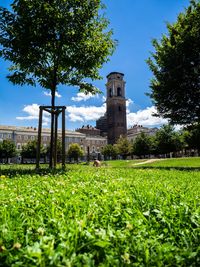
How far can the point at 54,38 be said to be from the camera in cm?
1241

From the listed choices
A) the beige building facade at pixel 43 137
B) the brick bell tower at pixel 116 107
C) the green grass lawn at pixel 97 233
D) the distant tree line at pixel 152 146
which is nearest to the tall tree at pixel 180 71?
the green grass lawn at pixel 97 233

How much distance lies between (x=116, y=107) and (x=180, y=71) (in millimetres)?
128584

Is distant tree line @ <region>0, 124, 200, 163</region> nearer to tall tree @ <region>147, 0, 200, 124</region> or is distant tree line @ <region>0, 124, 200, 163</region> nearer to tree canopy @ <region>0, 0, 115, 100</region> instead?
tall tree @ <region>147, 0, 200, 124</region>

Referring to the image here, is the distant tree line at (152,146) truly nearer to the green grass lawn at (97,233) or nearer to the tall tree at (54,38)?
the tall tree at (54,38)

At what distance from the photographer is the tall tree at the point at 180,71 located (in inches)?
837

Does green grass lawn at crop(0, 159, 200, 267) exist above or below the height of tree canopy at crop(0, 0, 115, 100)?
below

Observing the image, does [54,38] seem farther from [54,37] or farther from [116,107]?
[116,107]

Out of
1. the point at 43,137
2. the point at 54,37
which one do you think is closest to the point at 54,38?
the point at 54,37

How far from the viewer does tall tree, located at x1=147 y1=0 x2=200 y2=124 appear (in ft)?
69.8

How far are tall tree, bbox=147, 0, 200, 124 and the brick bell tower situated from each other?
125 meters

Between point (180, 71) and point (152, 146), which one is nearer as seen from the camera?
point (180, 71)

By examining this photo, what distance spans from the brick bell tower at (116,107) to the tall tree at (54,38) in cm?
13502

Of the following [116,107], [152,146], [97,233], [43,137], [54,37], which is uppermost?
[116,107]

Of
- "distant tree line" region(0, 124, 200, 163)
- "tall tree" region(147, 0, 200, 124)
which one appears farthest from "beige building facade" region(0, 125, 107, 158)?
"tall tree" region(147, 0, 200, 124)
